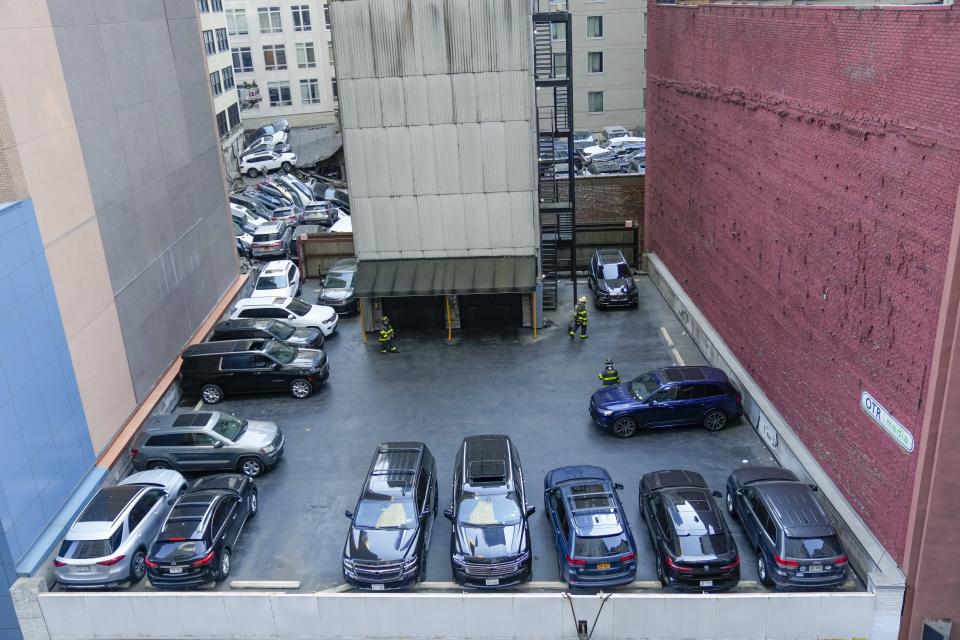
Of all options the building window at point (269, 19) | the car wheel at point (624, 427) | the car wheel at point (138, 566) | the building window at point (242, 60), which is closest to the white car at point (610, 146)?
the building window at point (269, 19)

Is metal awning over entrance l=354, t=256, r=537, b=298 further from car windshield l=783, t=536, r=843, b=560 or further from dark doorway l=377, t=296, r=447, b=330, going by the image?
car windshield l=783, t=536, r=843, b=560

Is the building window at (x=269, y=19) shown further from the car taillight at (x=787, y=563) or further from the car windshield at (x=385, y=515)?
the car taillight at (x=787, y=563)

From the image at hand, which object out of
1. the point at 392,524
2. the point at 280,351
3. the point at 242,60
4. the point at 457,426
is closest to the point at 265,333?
the point at 280,351

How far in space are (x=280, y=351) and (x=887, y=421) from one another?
15.7 m

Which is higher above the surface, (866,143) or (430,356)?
(866,143)

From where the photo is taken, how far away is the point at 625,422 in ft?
64.7

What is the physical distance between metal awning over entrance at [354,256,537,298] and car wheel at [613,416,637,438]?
21.5 feet

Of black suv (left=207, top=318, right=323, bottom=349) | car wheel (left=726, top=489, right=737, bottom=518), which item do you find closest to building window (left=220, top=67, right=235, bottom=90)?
black suv (left=207, top=318, right=323, bottom=349)

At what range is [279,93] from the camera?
206ft

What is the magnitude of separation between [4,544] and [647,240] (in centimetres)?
2417

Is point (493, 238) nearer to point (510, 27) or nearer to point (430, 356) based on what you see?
point (430, 356)

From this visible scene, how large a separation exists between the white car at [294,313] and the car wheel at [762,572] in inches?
634

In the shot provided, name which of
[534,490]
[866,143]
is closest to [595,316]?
[534,490]

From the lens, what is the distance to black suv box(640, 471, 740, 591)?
14.2m
